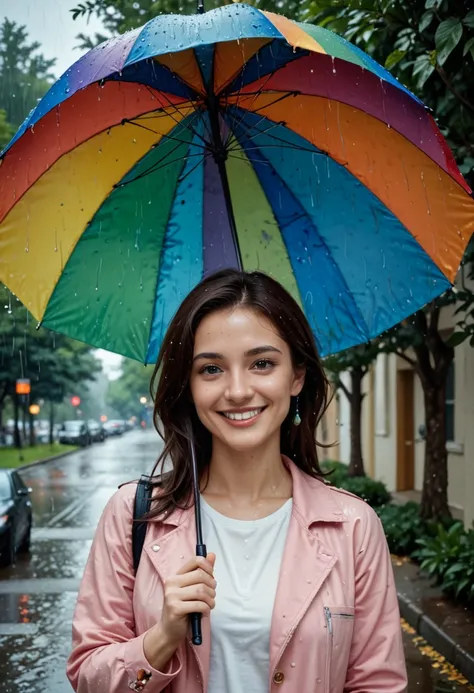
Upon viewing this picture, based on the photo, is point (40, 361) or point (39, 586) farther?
point (40, 361)

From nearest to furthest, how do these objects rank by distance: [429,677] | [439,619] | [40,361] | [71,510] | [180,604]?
1. [180,604]
2. [429,677]
3. [439,619]
4. [71,510]
5. [40,361]

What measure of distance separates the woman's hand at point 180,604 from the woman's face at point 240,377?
1.33 ft

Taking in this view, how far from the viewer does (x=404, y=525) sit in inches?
467

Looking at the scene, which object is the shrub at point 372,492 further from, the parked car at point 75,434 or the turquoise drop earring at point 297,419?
the parked car at point 75,434

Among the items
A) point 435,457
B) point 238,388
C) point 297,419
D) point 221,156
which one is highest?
point 221,156

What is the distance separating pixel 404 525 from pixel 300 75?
974cm

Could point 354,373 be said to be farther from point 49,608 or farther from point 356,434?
point 49,608

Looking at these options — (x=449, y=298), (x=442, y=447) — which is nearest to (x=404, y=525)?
(x=442, y=447)

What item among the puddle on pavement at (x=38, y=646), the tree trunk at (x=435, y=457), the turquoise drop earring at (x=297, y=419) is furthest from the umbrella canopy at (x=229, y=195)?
the tree trunk at (x=435, y=457)

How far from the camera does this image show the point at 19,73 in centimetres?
2470

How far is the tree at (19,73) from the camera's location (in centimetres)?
2033

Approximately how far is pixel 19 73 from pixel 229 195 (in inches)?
921

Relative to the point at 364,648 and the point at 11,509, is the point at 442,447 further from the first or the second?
the point at 364,648

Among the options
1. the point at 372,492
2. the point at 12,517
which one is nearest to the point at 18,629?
the point at 12,517
